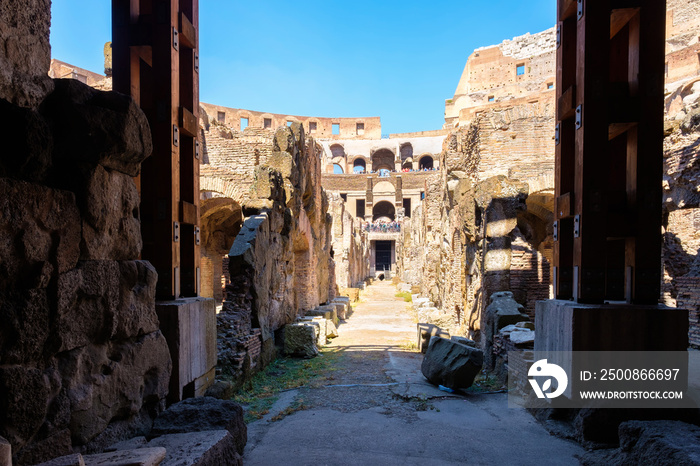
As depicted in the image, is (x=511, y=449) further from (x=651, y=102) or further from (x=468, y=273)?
(x=468, y=273)

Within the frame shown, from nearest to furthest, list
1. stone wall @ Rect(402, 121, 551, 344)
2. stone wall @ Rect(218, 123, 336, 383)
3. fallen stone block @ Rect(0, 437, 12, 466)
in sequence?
1. fallen stone block @ Rect(0, 437, 12, 466)
2. stone wall @ Rect(218, 123, 336, 383)
3. stone wall @ Rect(402, 121, 551, 344)

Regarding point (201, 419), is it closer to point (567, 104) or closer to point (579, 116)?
point (579, 116)

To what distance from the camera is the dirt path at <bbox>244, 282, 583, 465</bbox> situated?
8.46 feet

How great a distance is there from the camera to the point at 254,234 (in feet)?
19.7

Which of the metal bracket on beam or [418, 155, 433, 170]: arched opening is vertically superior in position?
[418, 155, 433, 170]: arched opening

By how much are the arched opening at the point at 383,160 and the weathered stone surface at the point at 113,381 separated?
158 ft

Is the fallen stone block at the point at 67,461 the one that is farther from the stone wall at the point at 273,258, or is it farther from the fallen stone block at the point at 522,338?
the fallen stone block at the point at 522,338

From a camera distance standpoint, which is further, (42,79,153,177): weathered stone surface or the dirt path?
the dirt path

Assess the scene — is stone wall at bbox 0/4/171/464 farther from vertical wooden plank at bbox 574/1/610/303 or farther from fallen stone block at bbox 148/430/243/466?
vertical wooden plank at bbox 574/1/610/303

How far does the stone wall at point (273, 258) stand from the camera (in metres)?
5.29

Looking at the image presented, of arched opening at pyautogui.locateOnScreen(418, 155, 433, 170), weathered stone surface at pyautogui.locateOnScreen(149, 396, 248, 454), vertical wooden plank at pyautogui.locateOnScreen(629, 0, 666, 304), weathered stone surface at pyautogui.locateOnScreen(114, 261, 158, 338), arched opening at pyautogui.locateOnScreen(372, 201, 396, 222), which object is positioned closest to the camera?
weathered stone surface at pyautogui.locateOnScreen(114, 261, 158, 338)

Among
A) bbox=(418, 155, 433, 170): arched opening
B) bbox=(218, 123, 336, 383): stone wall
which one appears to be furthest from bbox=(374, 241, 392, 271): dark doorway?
bbox=(218, 123, 336, 383): stone wall

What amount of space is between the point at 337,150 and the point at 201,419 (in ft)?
159

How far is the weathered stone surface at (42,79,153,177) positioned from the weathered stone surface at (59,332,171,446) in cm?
83
